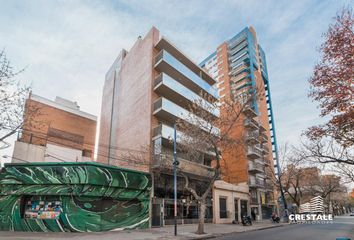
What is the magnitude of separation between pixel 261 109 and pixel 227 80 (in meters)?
11.9

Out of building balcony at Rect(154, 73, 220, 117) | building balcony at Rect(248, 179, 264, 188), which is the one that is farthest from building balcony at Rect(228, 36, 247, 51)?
building balcony at Rect(154, 73, 220, 117)

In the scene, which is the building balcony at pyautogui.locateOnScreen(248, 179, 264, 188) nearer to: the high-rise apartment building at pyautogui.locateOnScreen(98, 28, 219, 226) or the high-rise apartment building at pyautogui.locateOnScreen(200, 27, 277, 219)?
the high-rise apartment building at pyautogui.locateOnScreen(200, 27, 277, 219)

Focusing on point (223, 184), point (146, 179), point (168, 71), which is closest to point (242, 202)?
point (223, 184)

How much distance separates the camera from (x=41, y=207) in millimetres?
15812

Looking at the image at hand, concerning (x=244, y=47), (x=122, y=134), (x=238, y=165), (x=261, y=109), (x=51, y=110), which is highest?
(x=244, y=47)

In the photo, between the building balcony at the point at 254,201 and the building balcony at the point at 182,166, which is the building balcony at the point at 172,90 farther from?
the building balcony at the point at 254,201

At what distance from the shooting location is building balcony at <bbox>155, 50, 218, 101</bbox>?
1027 inches

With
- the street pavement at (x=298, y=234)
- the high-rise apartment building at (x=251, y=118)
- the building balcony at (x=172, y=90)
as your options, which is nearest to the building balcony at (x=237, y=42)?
the high-rise apartment building at (x=251, y=118)

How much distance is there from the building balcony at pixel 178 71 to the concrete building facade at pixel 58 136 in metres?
16.1

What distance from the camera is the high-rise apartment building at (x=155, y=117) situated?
22.1 m

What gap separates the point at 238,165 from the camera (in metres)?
38.3

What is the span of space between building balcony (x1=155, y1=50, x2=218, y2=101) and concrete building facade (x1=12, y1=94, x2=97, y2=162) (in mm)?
16076

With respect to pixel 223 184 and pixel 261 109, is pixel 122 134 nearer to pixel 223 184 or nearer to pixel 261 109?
pixel 223 184

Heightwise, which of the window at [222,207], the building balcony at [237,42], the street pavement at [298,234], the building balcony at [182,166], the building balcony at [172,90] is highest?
the building balcony at [237,42]
